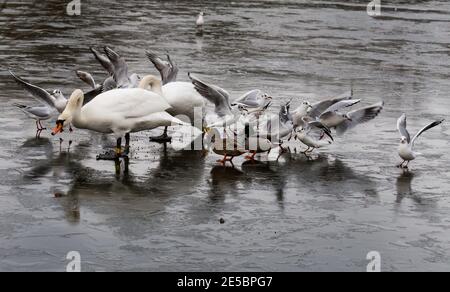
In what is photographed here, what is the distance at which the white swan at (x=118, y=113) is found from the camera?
12578 millimetres

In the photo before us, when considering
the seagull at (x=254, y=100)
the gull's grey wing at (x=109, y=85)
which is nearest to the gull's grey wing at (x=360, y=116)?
the seagull at (x=254, y=100)

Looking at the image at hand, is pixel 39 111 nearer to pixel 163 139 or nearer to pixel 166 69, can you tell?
pixel 163 139

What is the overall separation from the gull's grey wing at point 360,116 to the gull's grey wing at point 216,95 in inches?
69.4

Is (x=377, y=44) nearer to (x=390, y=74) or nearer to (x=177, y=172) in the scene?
(x=390, y=74)

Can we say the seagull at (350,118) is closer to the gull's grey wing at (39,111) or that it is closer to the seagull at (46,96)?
the seagull at (46,96)

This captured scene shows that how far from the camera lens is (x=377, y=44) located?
2577 cm

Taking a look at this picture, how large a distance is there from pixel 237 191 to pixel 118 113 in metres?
2.16

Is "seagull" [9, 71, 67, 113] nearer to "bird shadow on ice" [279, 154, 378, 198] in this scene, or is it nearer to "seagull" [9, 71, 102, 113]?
"seagull" [9, 71, 102, 113]

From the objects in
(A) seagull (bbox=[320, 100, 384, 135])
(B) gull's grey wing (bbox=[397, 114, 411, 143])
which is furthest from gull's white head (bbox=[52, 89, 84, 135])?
(B) gull's grey wing (bbox=[397, 114, 411, 143])

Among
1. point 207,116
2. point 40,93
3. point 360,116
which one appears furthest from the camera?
point 40,93

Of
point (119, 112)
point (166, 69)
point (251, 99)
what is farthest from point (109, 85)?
point (119, 112)

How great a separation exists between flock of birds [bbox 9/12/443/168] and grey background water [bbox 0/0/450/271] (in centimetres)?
30

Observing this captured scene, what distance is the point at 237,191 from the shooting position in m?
11.6

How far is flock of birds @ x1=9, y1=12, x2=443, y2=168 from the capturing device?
1268 centimetres
